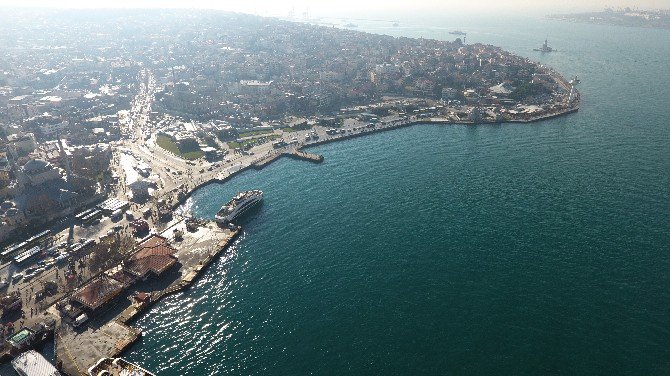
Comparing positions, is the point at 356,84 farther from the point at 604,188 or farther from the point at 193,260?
the point at 193,260

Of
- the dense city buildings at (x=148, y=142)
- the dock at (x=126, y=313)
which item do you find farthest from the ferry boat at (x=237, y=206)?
the dock at (x=126, y=313)

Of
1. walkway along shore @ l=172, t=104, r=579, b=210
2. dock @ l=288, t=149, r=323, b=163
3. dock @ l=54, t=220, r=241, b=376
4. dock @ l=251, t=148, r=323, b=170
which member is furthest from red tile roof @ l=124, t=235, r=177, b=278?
dock @ l=288, t=149, r=323, b=163

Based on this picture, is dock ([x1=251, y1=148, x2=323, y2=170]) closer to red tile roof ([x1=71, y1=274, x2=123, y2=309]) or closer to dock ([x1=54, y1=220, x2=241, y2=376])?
dock ([x1=54, y1=220, x2=241, y2=376])

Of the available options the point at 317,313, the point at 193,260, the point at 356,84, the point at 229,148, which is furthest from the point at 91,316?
the point at 356,84

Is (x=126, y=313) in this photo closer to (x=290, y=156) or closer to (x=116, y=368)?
(x=116, y=368)

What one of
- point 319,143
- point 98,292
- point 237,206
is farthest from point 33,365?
point 319,143
